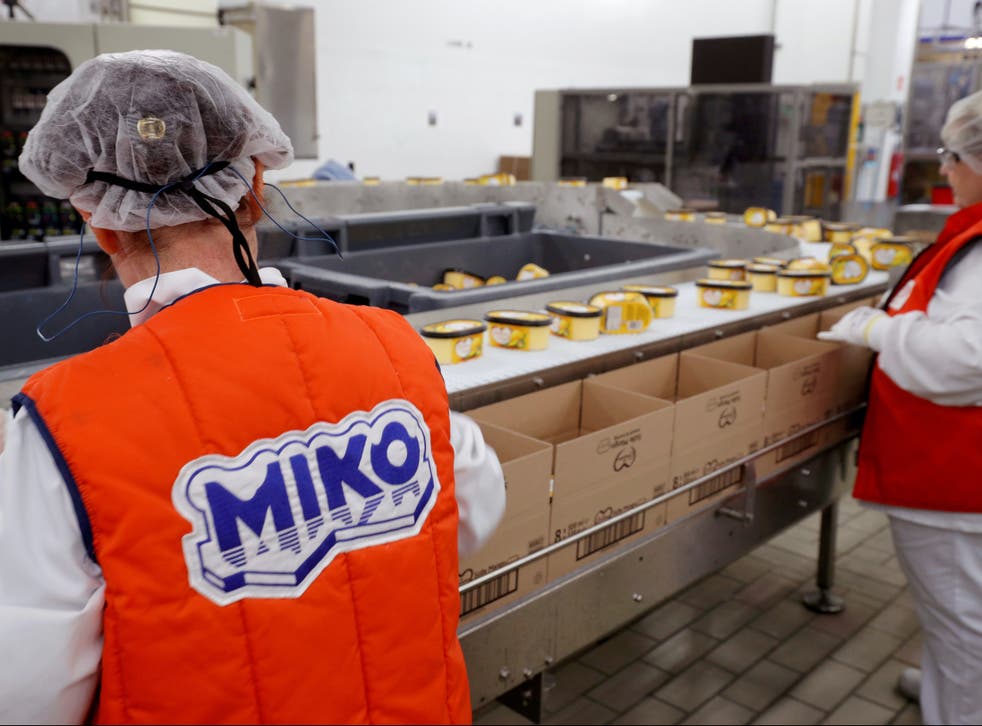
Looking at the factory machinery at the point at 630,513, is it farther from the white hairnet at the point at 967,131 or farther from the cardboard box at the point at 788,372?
the white hairnet at the point at 967,131

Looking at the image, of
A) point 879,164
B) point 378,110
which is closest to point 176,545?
point 378,110

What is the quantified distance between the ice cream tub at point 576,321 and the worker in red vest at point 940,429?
0.65m

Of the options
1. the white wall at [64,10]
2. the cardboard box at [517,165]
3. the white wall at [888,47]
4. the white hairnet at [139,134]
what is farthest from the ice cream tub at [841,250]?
the white wall at [888,47]

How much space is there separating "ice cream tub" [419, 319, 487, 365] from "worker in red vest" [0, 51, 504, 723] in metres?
0.77

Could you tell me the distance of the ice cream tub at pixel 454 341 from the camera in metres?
1.82

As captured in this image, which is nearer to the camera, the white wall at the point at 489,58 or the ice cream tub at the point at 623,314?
the ice cream tub at the point at 623,314

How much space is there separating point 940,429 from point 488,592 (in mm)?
1190

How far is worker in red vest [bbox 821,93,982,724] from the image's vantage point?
77.3 inches

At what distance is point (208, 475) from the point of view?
32.7 inches

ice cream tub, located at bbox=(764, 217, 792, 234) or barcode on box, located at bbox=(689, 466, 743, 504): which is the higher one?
ice cream tub, located at bbox=(764, 217, 792, 234)

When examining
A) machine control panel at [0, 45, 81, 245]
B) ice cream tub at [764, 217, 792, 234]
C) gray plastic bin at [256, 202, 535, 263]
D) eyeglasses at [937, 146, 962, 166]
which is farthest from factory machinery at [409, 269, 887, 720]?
machine control panel at [0, 45, 81, 245]

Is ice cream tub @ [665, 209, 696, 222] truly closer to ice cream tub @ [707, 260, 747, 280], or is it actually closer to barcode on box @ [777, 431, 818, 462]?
ice cream tub @ [707, 260, 747, 280]

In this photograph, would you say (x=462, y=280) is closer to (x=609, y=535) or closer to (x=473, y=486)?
(x=609, y=535)

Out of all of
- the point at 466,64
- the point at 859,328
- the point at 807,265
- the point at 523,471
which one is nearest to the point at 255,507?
the point at 523,471
